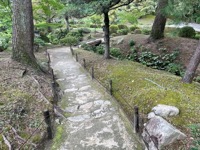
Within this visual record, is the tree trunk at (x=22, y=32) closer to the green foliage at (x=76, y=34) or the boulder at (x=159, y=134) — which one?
the boulder at (x=159, y=134)

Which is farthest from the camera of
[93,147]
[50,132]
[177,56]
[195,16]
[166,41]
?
[166,41]

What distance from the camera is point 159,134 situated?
388 centimetres

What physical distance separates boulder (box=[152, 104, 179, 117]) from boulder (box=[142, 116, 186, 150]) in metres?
0.37

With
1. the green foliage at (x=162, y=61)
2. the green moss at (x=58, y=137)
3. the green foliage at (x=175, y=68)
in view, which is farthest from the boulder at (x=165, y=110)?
the green foliage at (x=162, y=61)

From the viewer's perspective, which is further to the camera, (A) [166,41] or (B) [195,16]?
(A) [166,41]

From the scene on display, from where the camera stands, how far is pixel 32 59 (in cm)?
769

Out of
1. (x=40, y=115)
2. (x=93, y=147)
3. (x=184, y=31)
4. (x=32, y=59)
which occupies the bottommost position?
(x=93, y=147)

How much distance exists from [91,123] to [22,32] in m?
4.48

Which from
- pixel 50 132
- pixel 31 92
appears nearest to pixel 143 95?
pixel 50 132

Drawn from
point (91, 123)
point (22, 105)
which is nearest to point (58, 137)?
point (91, 123)

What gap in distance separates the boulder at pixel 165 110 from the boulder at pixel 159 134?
37cm

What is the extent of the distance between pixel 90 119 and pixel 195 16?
15.6 feet

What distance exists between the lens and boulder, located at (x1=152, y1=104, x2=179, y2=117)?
4586mm

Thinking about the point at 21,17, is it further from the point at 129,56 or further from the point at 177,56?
the point at 177,56
